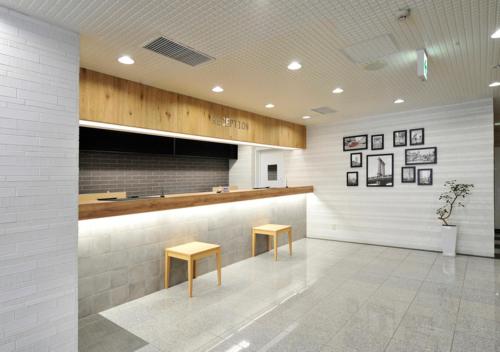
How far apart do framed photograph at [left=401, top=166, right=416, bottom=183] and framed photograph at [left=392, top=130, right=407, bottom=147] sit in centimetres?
49

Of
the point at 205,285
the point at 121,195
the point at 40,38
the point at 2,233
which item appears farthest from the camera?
the point at 121,195

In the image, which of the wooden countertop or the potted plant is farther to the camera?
the potted plant

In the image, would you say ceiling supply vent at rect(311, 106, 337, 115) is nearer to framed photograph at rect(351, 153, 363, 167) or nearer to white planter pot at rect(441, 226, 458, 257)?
framed photograph at rect(351, 153, 363, 167)

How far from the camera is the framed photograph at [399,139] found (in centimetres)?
629

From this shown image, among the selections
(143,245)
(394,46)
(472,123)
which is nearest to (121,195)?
(143,245)

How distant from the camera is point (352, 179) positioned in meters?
6.98

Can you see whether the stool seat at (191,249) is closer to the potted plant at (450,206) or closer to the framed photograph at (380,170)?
the framed photograph at (380,170)

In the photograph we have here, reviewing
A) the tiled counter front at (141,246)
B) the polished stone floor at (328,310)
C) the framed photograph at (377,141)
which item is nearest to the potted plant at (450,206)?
the polished stone floor at (328,310)

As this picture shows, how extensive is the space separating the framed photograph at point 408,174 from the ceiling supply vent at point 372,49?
137 inches

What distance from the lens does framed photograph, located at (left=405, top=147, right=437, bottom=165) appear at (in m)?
5.96

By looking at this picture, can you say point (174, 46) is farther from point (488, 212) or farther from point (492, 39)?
point (488, 212)

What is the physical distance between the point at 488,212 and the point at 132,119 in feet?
20.2

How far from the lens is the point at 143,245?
3957 millimetres

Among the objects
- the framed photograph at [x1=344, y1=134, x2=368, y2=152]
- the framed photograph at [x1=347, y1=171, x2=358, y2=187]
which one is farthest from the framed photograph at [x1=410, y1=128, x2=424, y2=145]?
the framed photograph at [x1=347, y1=171, x2=358, y2=187]
